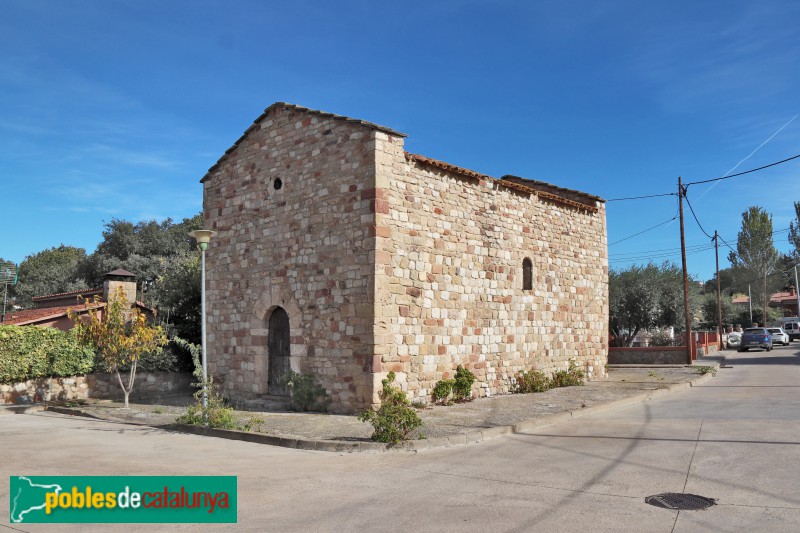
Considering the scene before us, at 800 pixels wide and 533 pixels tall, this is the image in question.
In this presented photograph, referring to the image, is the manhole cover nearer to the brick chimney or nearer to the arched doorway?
the arched doorway

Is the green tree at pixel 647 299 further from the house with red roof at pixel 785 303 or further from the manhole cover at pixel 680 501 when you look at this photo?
the house with red roof at pixel 785 303

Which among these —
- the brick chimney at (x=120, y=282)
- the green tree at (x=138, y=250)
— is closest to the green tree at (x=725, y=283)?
the green tree at (x=138, y=250)

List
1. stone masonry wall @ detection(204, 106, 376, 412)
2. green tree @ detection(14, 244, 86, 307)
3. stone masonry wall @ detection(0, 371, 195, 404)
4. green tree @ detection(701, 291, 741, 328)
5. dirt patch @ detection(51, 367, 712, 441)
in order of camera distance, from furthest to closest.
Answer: green tree @ detection(701, 291, 741, 328) < green tree @ detection(14, 244, 86, 307) < stone masonry wall @ detection(0, 371, 195, 404) < stone masonry wall @ detection(204, 106, 376, 412) < dirt patch @ detection(51, 367, 712, 441)

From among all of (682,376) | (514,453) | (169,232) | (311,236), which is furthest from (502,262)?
(169,232)

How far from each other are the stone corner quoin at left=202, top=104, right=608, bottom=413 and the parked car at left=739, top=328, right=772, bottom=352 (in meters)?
27.6

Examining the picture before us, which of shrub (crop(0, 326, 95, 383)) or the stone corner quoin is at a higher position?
the stone corner quoin

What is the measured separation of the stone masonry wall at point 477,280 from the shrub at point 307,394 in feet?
5.60

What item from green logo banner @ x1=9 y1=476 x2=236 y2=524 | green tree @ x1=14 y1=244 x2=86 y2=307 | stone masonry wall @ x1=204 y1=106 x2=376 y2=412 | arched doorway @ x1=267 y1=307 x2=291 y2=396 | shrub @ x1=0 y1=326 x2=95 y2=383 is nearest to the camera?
green logo banner @ x1=9 y1=476 x2=236 y2=524

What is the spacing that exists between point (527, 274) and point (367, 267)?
645cm

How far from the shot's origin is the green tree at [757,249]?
69.7 meters

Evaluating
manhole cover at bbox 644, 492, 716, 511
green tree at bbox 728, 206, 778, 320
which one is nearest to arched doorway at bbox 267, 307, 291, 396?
manhole cover at bbox 644, 492, 716, 511

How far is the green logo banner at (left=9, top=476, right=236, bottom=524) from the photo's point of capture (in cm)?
573

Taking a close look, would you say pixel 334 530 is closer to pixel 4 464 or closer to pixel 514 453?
pixel 514 453

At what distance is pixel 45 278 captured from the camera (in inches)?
1892
